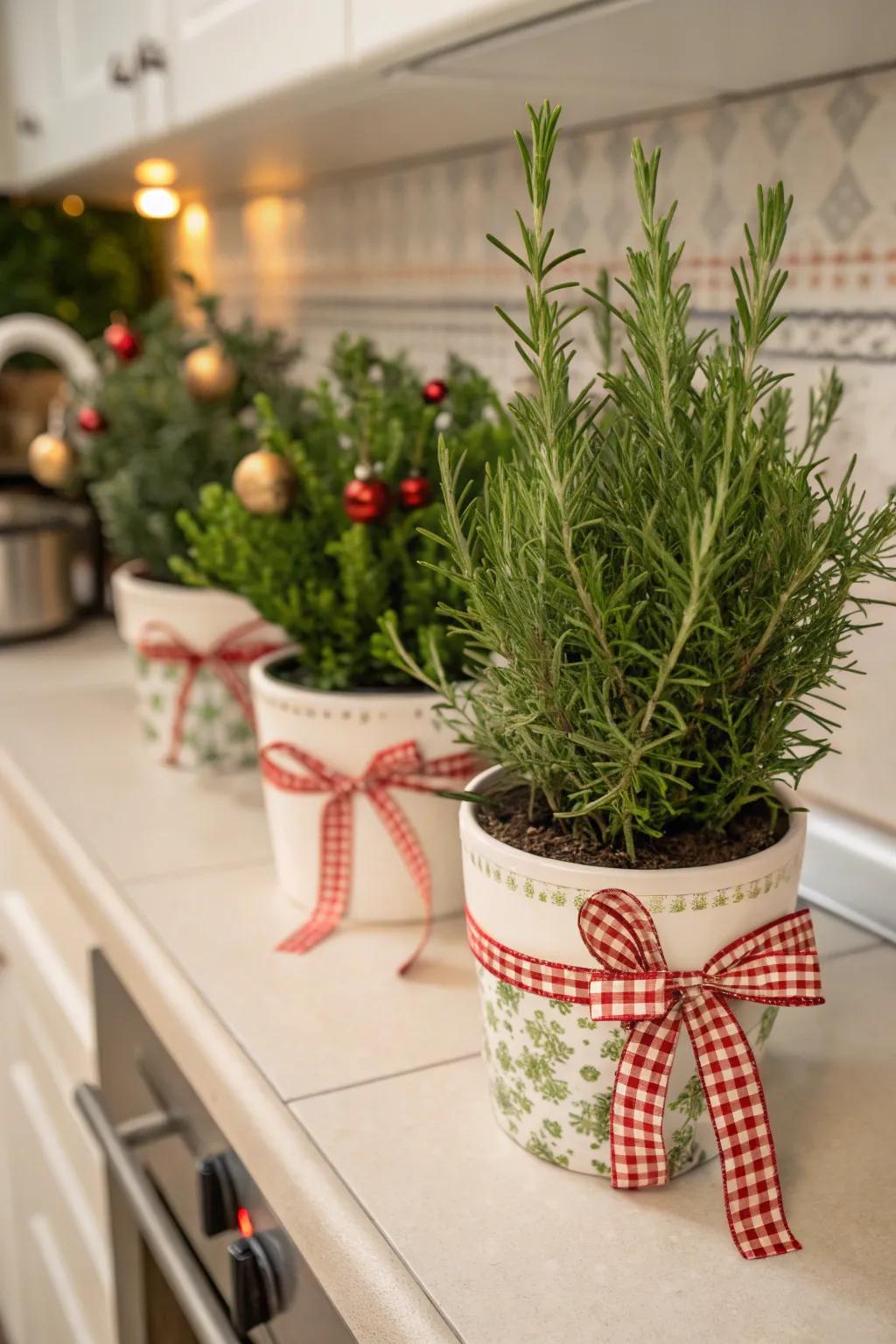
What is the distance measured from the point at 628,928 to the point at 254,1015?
11.3 inches

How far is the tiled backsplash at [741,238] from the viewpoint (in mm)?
843

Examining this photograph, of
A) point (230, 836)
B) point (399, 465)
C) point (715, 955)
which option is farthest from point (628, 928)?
point (230, 836)

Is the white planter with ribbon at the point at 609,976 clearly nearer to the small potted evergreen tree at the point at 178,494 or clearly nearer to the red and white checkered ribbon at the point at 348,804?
the red and white checkered ribbon at the point at 348,804

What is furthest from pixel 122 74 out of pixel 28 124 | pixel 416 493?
pixel 416 493

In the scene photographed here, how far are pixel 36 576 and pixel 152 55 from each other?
0.64 meters

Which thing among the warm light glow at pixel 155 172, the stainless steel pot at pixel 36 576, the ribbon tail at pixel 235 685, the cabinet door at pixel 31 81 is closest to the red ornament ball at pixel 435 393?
the ribbon tail at pixel 235 685

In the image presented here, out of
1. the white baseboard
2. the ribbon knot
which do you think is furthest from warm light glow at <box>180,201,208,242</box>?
the ribbon knot

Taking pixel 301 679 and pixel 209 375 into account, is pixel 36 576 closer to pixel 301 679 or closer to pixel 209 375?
pixel 209 375

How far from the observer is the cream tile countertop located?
20.6 inches

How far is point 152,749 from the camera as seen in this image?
46.9 inches

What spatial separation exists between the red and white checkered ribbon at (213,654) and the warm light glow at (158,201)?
0.98 m

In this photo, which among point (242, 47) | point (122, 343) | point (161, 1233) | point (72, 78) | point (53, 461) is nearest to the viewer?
point (161, 1233)

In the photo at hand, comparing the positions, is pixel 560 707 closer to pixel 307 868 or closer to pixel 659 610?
pixel 659 610

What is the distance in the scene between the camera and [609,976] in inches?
21.6
